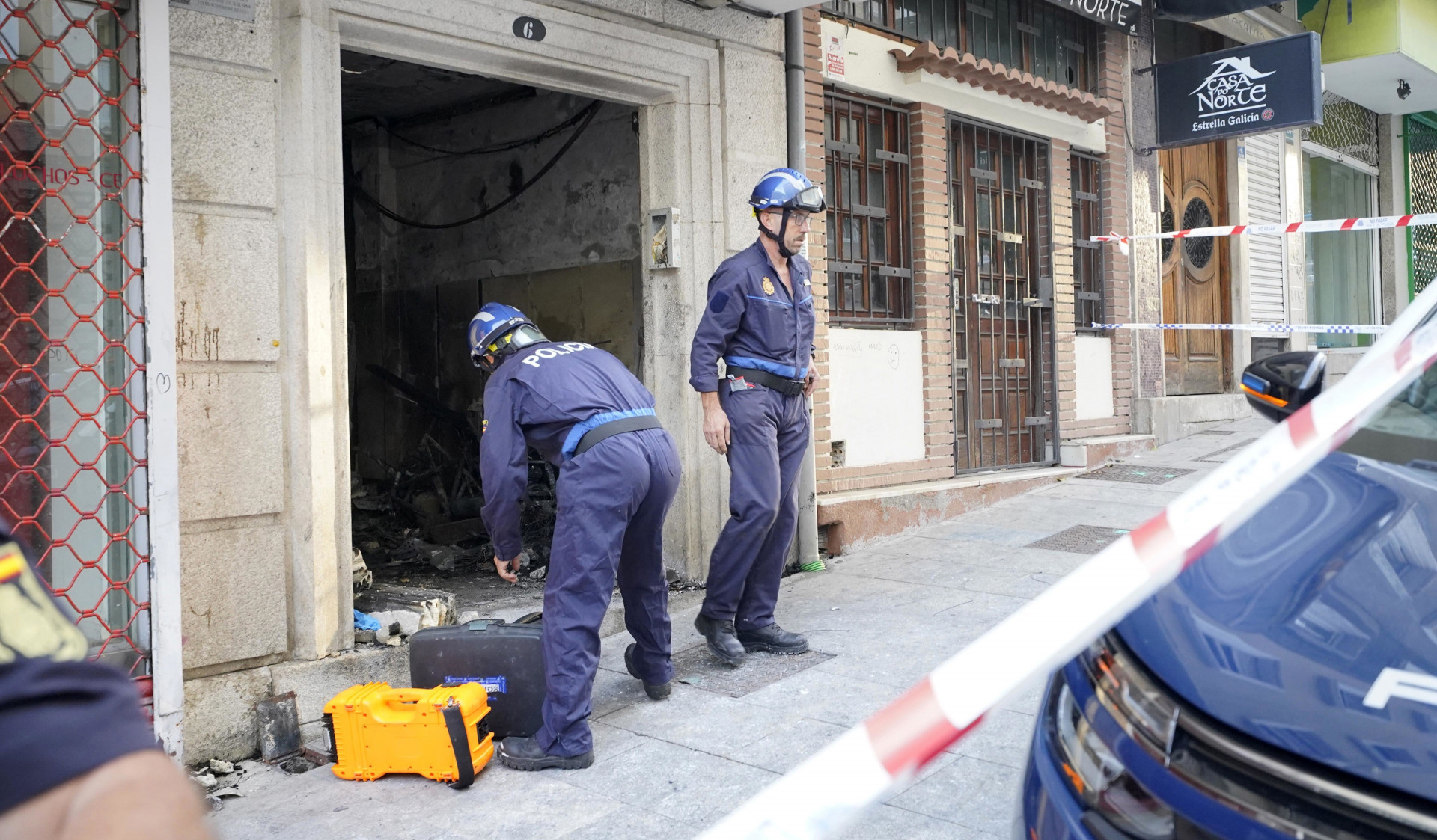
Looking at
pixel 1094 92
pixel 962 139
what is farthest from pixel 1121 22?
pixel 962 139

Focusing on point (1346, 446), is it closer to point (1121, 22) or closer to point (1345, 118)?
point (1121, 22)

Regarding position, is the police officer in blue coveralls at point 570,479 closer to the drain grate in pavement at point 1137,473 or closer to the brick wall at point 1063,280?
the drain grate in pavement at point 1137,473

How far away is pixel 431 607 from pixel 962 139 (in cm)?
A: 547

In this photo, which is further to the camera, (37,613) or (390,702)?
(390,702)

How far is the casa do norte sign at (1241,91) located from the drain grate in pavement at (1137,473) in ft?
9.62

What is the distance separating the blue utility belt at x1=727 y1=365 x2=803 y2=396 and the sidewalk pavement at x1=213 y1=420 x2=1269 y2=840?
47.1 inches

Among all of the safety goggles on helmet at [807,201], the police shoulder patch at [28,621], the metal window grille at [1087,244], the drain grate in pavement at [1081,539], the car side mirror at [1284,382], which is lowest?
the drain grate in pavement at [1081,539]

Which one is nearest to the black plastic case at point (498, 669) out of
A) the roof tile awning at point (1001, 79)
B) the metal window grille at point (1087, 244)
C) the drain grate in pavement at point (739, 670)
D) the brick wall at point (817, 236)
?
the drain grate in pavement at point (739, 670)

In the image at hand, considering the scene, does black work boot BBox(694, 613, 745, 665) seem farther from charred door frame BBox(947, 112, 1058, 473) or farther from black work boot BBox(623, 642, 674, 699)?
charred door frame BBox(947, 112, 1058, 473)

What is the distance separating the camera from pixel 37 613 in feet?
2.98

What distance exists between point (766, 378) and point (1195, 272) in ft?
26.9

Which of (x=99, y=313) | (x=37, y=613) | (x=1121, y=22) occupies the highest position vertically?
(x=1121, y=22)

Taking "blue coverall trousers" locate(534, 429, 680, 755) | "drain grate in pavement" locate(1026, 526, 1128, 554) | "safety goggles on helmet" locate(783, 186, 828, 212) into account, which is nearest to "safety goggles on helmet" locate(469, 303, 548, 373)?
"blue coverall trousers" locate(534, 429, 680, 755)

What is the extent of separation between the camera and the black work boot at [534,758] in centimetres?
386
